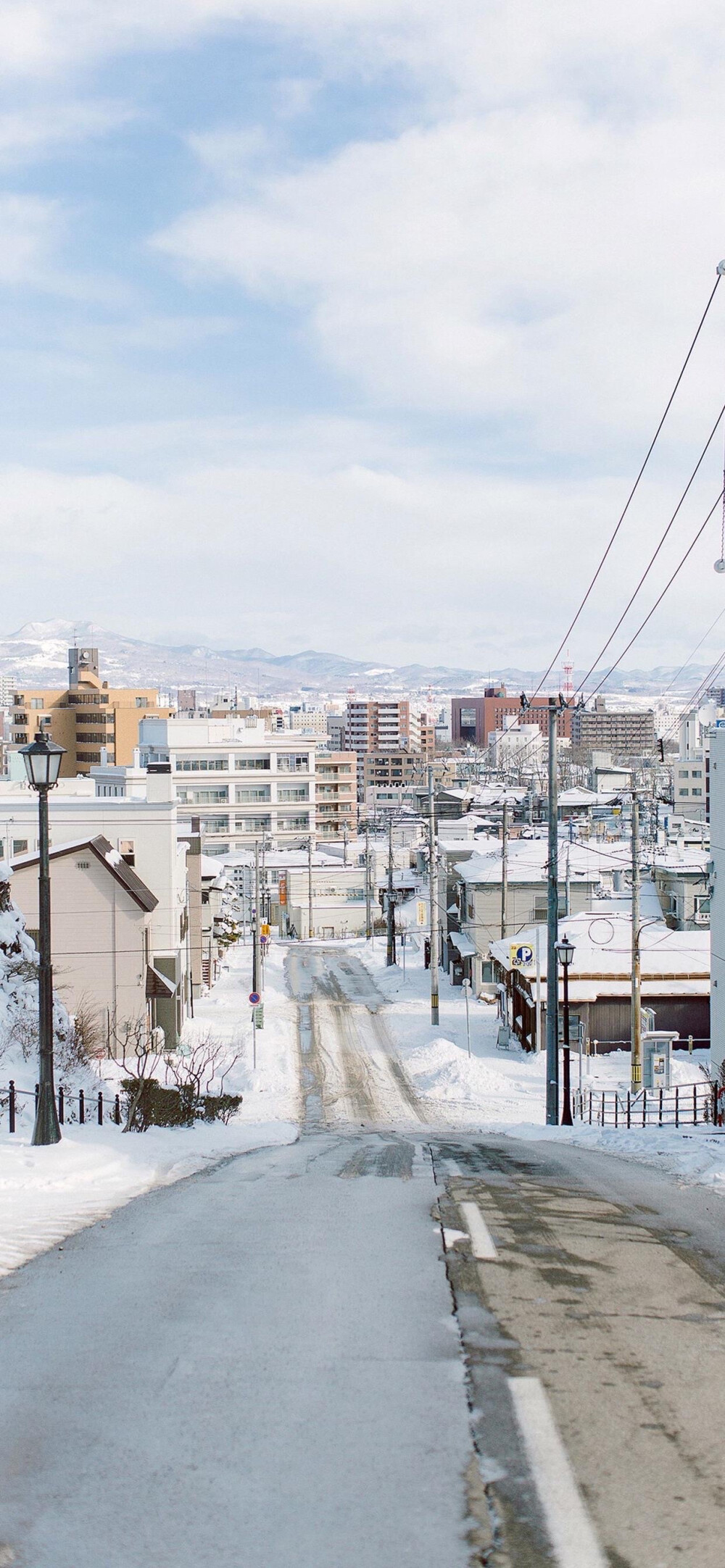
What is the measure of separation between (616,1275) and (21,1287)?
A: 3776 mm

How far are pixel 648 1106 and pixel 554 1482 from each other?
23412 mm

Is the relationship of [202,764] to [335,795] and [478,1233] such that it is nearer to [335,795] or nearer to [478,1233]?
[335,795]

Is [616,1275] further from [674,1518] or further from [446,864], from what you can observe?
[446,864]

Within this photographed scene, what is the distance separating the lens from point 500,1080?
3142 centimetres

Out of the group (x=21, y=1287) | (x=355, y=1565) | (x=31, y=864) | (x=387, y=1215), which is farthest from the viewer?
(x=31, y=864)

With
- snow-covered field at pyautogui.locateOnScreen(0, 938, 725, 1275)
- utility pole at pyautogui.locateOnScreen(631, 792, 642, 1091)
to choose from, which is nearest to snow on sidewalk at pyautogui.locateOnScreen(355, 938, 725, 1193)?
snow-covered field at pyautogui.locateOnScreen(0, 938, 725, 1275)

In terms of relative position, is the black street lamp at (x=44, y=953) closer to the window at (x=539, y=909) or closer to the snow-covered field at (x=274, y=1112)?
the snow-covered field at (x=274, y=1112)

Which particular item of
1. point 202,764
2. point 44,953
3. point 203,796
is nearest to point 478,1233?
point 44,953

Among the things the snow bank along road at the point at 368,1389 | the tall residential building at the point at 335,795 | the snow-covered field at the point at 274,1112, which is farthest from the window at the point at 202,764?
the snow bank along road at the point at 368,1389

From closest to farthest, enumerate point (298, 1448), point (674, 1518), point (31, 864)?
1. point (674, 1518)
2. point (298, 1448)
3. point (31, 864)

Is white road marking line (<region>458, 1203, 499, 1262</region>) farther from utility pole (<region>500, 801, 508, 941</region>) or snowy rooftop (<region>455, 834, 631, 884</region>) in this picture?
snowy rooftop (<region>455, 834, 631, 884</region>)

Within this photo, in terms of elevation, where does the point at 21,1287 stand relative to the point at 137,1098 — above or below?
above

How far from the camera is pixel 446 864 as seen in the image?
194 ft

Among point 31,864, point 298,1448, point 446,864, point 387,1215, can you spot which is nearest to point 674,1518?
point 298,1448
